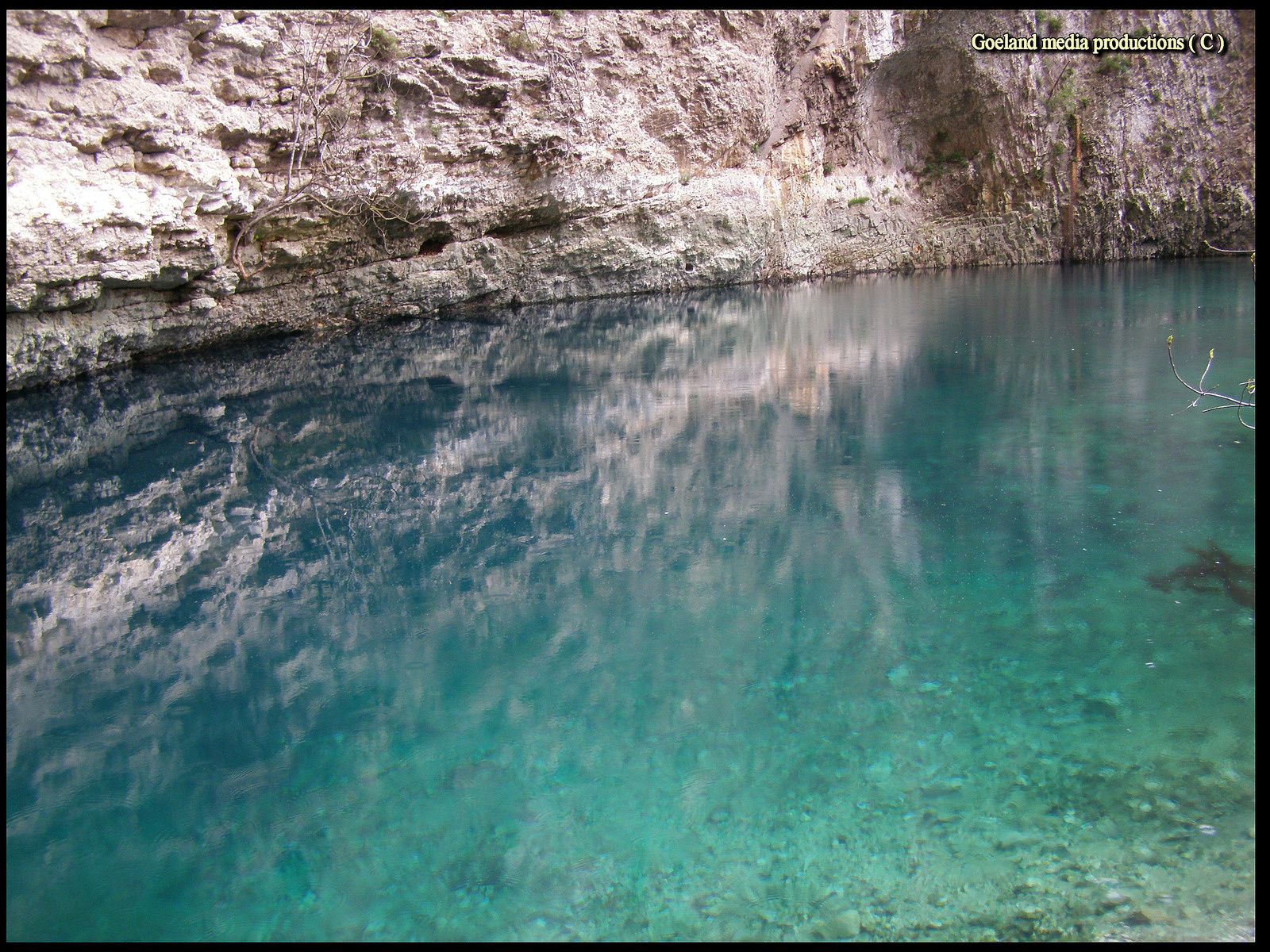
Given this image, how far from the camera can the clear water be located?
2797 mm

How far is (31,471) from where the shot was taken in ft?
26.0

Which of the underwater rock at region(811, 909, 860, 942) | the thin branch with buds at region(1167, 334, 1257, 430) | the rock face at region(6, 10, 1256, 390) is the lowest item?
the underwater rock at region(811, 909, 860, 942)

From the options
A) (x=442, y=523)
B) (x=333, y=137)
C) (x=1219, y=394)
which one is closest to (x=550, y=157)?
(x=333, y=137)

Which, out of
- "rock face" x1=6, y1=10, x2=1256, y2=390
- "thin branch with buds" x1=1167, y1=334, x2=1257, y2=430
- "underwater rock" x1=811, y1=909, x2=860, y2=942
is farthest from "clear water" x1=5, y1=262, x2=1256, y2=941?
"rock face" x1=6, y1=10, x2=1256, y2=390

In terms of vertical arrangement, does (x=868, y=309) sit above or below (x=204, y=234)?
below

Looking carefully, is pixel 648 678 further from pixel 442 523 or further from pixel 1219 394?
pixel 1219 394

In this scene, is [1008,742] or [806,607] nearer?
[1008,742]

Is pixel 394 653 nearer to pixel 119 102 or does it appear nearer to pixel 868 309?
pixel 119 102

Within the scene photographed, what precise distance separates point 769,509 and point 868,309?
11.1 m

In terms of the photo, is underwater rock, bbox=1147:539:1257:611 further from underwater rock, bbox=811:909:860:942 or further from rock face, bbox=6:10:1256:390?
rock face, bbox=6:10:1256:390

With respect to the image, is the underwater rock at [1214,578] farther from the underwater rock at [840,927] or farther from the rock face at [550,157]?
the rock face at [550,157]

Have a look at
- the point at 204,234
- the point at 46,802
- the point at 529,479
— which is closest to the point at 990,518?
the point at 529,479

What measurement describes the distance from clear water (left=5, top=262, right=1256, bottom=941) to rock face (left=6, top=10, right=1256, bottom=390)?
13.0 ft

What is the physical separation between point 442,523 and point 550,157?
12.9 m
